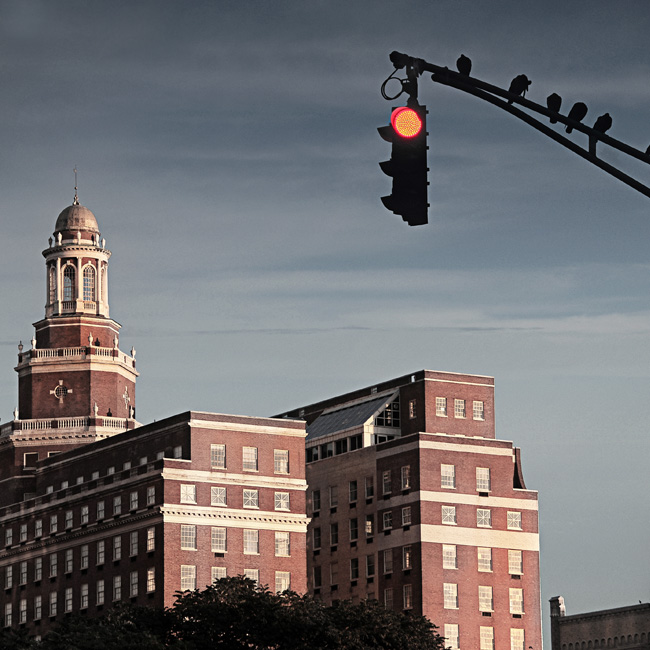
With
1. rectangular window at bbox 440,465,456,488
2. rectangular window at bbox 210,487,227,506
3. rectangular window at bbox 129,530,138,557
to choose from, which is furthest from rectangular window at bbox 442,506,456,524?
rectangular window at bbox 129,530,138,557

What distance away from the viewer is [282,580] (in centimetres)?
14900

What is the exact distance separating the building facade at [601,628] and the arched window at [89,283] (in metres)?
64.3

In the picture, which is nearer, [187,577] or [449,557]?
[187,577]

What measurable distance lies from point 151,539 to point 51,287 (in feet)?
157

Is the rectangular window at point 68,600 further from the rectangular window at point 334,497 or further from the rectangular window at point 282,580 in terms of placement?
the rectangular window at point 334,497

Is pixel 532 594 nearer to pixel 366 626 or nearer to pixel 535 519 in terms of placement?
pixel 535 519

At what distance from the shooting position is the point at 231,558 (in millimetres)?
147500

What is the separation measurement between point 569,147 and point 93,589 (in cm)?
12452

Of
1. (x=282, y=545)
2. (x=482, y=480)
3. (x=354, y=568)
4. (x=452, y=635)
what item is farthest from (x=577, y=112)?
(x=354, y=568)

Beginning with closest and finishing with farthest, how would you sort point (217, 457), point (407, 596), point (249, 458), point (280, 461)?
point (217, 457) → point (249, 458) → point (407, 596) → point (280, 461)

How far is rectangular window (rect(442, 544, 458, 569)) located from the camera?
153375 mm

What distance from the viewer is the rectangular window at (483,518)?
156250 millimetres

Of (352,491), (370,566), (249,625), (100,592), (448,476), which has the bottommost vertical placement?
(249,625)

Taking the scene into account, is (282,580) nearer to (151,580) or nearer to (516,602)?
(151,580)
